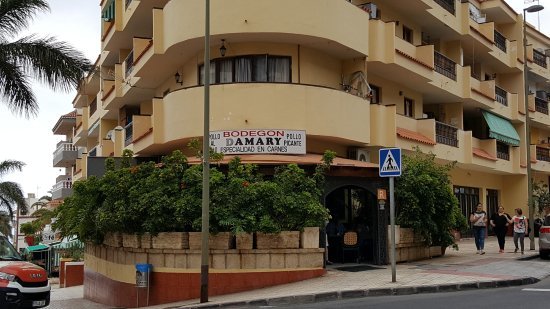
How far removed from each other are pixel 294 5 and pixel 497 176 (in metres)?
23.9

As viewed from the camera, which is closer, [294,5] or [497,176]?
[294,5]

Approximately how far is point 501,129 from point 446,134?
7384mm

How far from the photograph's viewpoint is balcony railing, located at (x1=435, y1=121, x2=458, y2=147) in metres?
28.2

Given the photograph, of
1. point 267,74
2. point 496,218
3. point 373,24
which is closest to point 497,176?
point 496,218

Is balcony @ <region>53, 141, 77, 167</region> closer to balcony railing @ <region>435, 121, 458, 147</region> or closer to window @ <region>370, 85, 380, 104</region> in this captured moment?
window @ <region>370, 85, 380, 104</region>

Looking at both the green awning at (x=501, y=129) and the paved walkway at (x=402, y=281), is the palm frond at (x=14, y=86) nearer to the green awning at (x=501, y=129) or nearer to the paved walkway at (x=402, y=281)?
the paved walkway at (x=402, y=281)

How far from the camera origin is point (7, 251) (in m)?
14.2

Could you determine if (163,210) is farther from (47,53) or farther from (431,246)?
(431,246)

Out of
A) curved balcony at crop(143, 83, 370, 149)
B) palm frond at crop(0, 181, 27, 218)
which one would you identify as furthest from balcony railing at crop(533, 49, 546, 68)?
palm frond at crop(0, 181, 27, 218)

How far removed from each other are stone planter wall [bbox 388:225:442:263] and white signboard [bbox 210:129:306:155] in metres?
3.85

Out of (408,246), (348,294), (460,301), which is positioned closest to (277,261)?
(348,294)

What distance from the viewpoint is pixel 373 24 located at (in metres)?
23.1

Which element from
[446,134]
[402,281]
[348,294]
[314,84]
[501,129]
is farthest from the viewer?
[501,129]

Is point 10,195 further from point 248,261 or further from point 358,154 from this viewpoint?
point 248,261
